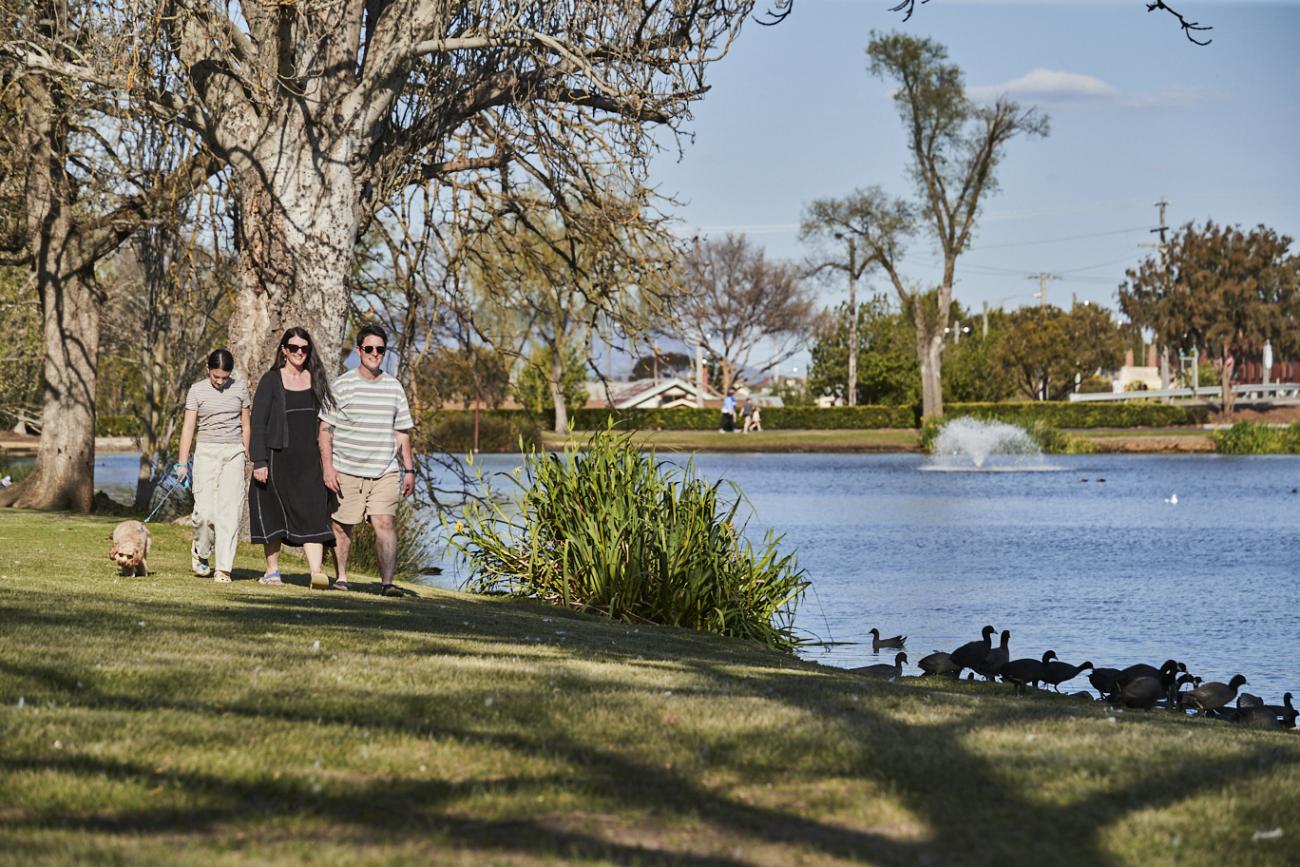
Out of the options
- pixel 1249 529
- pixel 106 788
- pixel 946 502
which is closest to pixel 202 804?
pixel 106 788

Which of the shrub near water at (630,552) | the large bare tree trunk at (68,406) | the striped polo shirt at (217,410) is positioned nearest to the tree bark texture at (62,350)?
Answer: the large bare tree trunk at (68,406)

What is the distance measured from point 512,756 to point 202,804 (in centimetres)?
113

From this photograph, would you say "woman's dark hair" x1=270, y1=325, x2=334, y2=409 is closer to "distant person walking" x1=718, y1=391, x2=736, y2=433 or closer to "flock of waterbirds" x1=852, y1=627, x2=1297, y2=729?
"flock of waterbirds" x1=852, y1=627, x2=1297, y2=729

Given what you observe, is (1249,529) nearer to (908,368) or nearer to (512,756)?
(512,756)

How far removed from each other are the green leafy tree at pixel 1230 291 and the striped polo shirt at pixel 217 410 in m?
66.5

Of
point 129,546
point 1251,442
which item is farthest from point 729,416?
point 129,546

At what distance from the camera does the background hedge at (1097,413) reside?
6456cm

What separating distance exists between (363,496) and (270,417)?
93 centimetres

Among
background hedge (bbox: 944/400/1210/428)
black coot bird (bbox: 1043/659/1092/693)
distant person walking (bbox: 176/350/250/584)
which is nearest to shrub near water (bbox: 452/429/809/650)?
black coot bird (bbox: 1043/659/1092/693)

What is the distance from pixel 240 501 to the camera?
1210cm

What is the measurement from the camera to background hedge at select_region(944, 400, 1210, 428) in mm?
64562

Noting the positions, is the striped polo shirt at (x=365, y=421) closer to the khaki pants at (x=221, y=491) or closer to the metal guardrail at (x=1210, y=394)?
the khaki pants at (x=221, y=491)

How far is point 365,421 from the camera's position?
11.7m

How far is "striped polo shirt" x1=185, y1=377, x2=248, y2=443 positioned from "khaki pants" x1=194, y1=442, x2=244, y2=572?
70 mm
